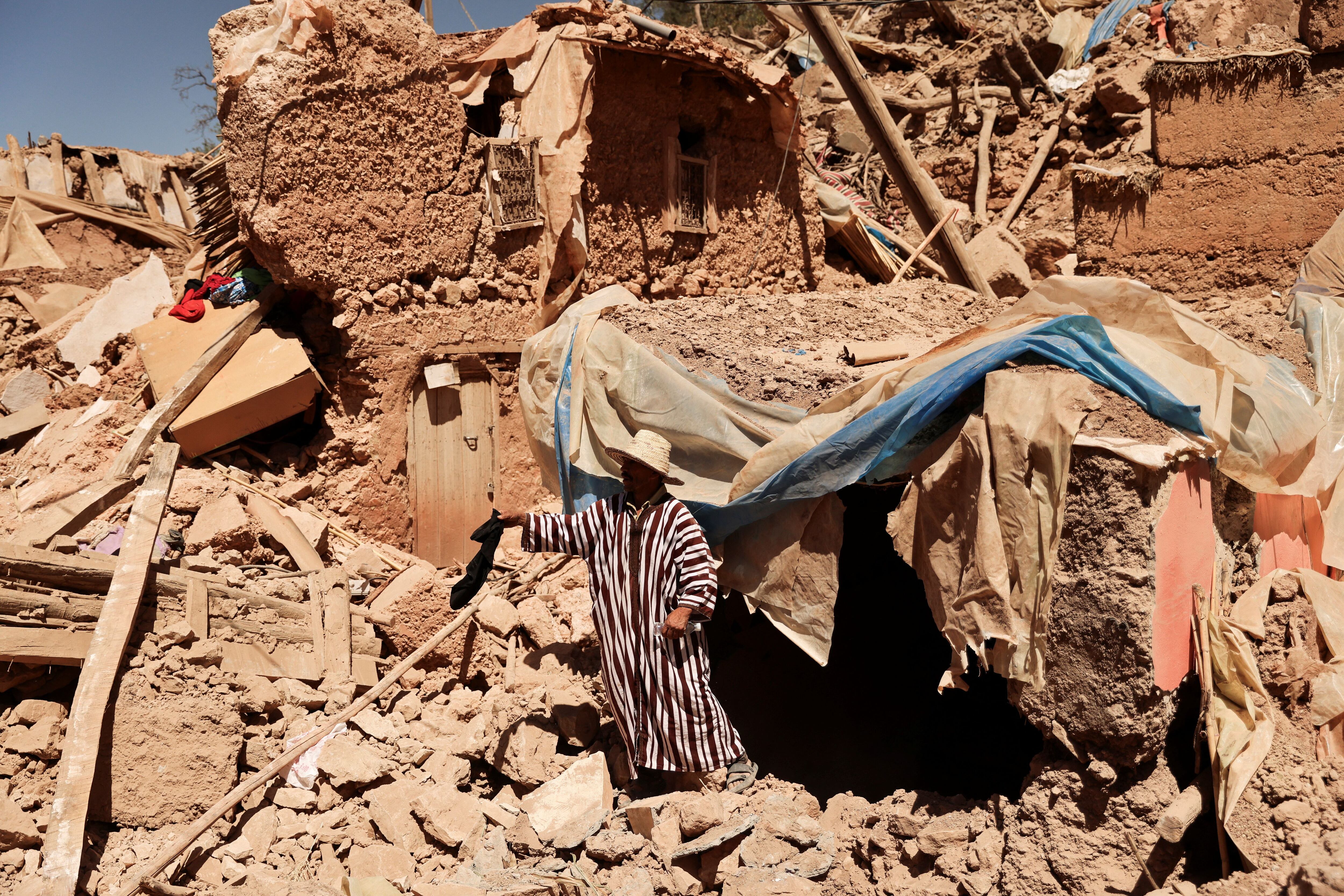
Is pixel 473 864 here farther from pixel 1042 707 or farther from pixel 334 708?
pixel 1042 707

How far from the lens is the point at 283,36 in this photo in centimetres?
670

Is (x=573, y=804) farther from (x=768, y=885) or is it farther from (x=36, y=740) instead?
(x=36, y=740)

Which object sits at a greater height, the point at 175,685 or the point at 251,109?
the point at 251,109

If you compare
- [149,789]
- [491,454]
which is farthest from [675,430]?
[491,454]

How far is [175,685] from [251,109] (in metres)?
4.04

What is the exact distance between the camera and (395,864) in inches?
163

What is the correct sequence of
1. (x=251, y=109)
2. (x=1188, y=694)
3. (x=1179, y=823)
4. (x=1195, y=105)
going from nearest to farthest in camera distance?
1. (x=1179, y=823)
2. (x=1188, y=694)
3. (x=251, y=109)
4. (x=1195, y=105)

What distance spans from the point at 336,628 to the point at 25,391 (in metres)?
5.61

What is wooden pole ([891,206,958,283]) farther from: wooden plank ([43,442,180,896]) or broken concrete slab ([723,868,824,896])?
wooden plank ([43,442,180,896])

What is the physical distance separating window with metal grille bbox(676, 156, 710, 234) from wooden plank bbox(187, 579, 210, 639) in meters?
5.61

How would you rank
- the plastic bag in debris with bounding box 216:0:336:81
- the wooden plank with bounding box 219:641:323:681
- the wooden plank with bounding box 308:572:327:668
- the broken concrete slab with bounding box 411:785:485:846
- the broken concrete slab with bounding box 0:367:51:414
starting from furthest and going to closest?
the broken concrete slab with bounding box 0:367:51:414
the plastic bag in debris with bounding box 216:0:336:81
the wooden plank with bounding box 308:572:327:668
the wooden plank with bounding box 219:641:323:681
the broken concrete slab with bounding box 411:785:485:846

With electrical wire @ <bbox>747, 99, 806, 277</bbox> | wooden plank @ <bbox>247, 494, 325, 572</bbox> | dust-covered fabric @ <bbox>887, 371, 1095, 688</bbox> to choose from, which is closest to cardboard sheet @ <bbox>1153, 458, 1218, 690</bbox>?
dust-covered fabric @ <bbox>887, 371, 1095, 688</bbox>

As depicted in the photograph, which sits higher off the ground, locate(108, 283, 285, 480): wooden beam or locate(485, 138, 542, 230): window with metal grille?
locate(485, 138, 542, 230): window with metal grille

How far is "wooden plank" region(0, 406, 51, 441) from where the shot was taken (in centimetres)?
834
